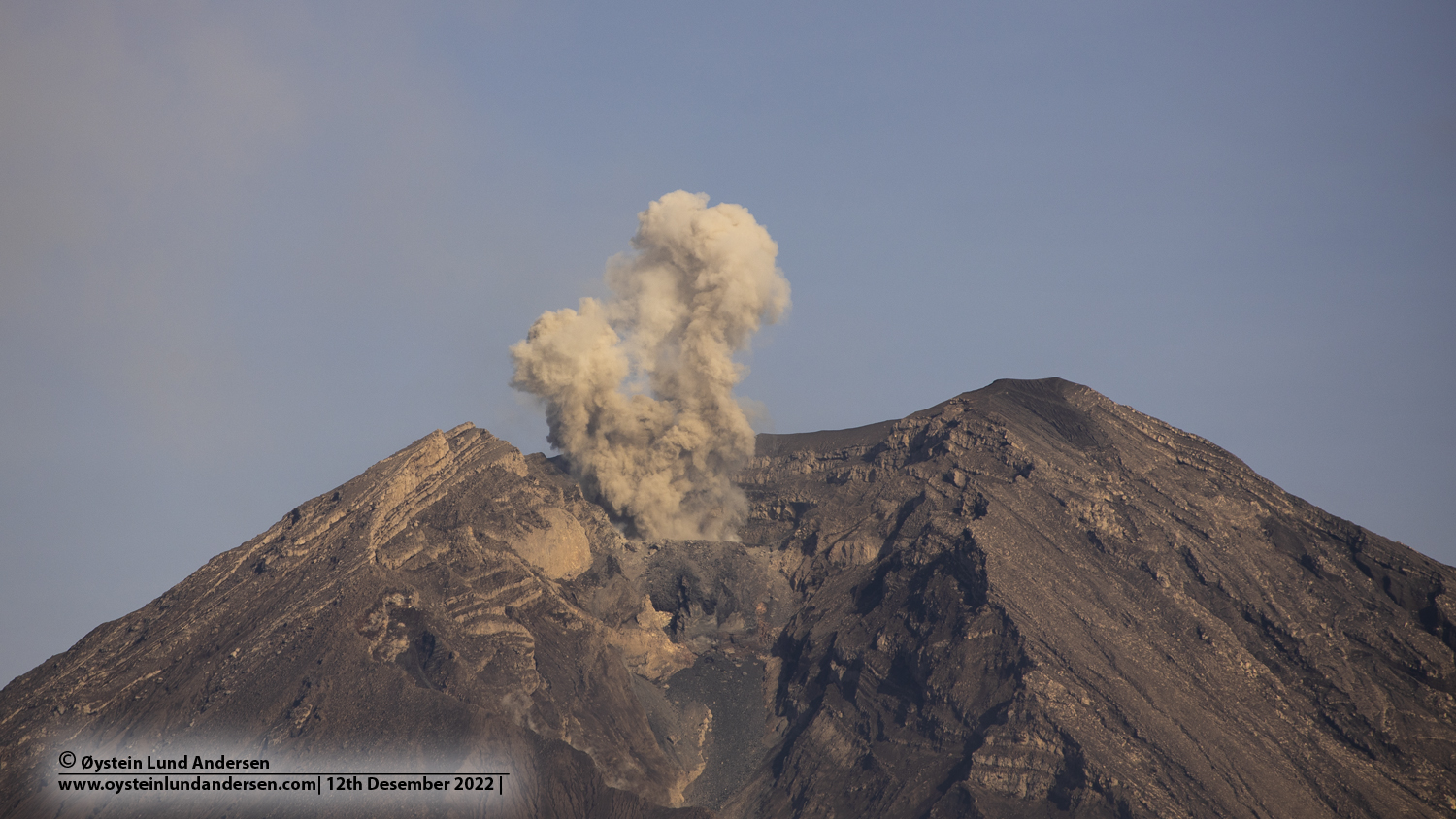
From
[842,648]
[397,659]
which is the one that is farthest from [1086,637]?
[397,659]

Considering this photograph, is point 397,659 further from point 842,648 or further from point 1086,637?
point 1086,637

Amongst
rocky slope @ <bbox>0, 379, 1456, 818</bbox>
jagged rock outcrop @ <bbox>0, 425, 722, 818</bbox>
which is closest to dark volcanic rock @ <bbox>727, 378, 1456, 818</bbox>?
rocky slope @ <bbox>0, 379, 1456, 818</bbox>

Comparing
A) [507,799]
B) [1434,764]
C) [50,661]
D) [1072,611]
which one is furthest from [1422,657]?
[50,661]

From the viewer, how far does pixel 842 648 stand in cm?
14925

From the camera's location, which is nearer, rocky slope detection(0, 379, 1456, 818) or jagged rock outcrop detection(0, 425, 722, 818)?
jagged rock outcrop detection(0, 425, 722, 818)

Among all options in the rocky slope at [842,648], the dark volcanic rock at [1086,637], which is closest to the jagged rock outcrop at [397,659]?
the rocky slope at [842,648]

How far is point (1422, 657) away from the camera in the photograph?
144250 millimetres

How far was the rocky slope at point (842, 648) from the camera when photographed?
127 metres

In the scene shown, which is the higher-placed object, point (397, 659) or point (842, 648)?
point (397, 659)

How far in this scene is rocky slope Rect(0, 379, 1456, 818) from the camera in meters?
127

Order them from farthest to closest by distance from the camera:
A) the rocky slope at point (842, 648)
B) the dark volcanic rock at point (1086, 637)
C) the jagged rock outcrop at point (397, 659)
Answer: the dark volcanic rock at point (1086, 637) → the rocky slope at point (842, 648) → the jagged rock outcrop at point (397, 659)

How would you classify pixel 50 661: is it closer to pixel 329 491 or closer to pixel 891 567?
pixel 329 491

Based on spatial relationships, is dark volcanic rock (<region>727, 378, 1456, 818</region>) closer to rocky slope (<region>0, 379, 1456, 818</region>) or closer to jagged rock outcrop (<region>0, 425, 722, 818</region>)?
rocky slope (<region>0, 379, 1456, 818</region>)

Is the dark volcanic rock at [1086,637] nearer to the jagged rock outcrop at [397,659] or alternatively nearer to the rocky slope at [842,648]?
the rocky slope at [842,648]
